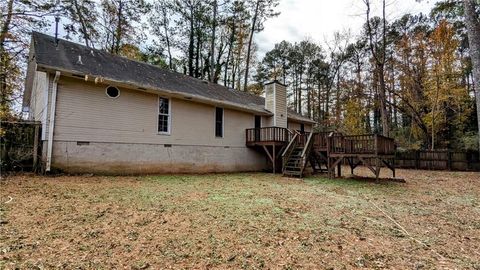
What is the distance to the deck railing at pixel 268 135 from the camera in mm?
Answer: 13562

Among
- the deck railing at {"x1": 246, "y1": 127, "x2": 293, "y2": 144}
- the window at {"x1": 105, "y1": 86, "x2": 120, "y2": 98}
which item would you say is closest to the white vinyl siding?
the window at {"x1": 105, "y1": 86, "x2": 120, "y2": 98}

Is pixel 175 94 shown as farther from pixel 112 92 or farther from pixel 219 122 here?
pixel 219 122

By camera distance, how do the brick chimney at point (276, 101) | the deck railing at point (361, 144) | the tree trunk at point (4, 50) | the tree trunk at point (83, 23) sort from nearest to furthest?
the tree trunk at point (4, 50) → the deck railing at point (361, 144) → the brick chimney at point (276, 101) → the tree trunk at point (83, 23)

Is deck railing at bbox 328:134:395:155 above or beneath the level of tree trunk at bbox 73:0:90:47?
beneath

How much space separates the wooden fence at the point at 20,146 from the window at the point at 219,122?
290 inches

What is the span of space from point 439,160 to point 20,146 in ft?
71.1

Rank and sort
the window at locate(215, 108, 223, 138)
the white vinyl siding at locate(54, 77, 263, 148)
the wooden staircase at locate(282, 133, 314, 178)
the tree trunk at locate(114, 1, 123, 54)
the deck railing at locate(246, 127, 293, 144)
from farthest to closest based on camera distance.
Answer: the tree trunk at locate(114, 1, 123, 54), the deck railing at locate(246, 127, 293, 144), the window at locate(215, 108, 223, 138), the wooden staircase at locate(282, 133, 314, 178), the white vinyl siding at locate(54, 77, 263, 148)

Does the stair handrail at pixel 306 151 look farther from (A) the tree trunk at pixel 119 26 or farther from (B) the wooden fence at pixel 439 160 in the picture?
(A) the tree trunk at pixel 119 26

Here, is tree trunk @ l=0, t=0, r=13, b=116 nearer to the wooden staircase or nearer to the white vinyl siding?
the white vinyl siding

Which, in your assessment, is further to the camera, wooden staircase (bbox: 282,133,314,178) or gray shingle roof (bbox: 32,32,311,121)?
wooden staircase (bbox: 282,133,314,178)

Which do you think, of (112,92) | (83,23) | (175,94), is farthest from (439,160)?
(83,23)

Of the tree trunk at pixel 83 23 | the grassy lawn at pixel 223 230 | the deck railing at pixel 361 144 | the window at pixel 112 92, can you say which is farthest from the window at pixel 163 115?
the tree trunk at pixel 83 23

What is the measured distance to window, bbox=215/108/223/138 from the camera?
43.7 ft

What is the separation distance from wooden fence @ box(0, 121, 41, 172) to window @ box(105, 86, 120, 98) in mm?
2413
